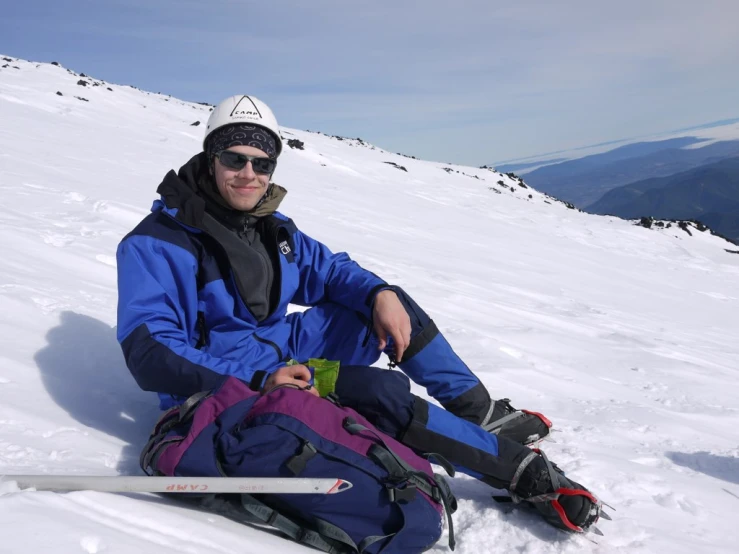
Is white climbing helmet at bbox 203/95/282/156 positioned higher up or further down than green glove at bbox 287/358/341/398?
higher up

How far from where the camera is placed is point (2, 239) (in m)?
5.21

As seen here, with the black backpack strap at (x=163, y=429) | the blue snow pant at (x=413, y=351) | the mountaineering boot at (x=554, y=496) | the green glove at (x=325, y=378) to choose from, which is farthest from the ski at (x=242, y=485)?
the blue snow pant at (x=413, y=351)

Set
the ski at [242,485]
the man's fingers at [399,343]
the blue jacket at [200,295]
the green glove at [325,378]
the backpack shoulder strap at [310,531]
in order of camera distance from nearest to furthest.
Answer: the ski at [242,485] → the backpack shoulder strap at [310,531] → the blue jacket at [200,295] → the green glove at [325,378] → the man's fingers at [399,343]

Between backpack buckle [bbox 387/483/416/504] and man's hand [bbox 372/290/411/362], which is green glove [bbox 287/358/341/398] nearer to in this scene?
man's hand [bbox 372/290/411/362]

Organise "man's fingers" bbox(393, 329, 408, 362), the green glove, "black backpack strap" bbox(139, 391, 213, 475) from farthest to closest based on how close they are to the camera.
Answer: "man's fingers" bbox(393, 329, 408, 362), the green glove, "black backpack strap" bbox(139, 391, 213, 475)

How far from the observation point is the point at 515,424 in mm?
3162

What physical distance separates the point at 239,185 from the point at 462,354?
2960 millimetres

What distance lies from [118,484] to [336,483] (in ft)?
2.49

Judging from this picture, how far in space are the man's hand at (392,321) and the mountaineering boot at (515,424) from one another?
646 millimetres

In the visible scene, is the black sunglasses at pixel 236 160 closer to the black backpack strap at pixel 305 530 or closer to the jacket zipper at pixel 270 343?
the jacket zipper at pixel 270 343

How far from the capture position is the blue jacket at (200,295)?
2.44 m

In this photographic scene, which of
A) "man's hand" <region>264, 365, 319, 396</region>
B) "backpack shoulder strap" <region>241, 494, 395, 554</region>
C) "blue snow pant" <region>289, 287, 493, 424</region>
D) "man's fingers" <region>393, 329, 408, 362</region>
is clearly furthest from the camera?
"blue snow pant" <region>289, 287, 493, 424</region>

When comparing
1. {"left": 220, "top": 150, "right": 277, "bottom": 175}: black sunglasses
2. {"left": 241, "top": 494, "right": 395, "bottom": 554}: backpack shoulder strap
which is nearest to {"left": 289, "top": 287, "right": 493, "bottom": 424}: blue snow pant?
{"left": 220, "top": 150, "right": 277, "bottom": 175}: black sunglasses

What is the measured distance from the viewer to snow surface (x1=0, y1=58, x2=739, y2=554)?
214 centimetres
